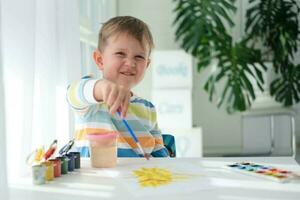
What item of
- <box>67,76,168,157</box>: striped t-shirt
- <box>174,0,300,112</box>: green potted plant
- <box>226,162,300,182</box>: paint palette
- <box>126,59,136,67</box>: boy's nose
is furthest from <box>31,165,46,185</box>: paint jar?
<box>174,0,300,112</box>: green potted plant

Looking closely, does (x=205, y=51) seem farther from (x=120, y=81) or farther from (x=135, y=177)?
(x=135, y=177)

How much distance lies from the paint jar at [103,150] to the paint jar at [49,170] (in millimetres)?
146

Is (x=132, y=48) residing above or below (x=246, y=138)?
above

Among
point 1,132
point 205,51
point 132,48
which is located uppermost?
point 205,51

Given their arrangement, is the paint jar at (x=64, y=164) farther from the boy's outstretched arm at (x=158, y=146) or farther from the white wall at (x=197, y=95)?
the white wall at (x=197, y=95)

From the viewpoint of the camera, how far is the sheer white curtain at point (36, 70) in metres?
0.95

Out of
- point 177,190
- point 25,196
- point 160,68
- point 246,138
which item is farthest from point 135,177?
point 246,138

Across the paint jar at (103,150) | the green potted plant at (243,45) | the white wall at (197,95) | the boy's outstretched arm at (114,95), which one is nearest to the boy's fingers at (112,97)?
the boy's outstretched arm at (114,95)

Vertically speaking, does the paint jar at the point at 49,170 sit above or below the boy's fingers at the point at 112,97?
below

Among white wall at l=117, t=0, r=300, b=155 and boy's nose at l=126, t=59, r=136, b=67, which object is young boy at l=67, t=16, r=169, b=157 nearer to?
boy's nose at l=126, t=59, r=136, b=67

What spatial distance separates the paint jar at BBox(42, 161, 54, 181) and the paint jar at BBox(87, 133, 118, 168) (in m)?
0.15

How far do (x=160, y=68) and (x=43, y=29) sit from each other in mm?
2976

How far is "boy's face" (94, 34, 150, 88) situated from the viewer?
1.30 metres

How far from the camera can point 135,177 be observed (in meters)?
0.89
